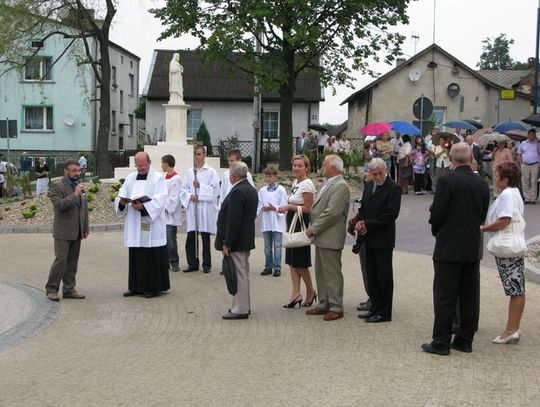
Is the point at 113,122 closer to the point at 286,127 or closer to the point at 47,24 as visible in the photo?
the point at 47,24

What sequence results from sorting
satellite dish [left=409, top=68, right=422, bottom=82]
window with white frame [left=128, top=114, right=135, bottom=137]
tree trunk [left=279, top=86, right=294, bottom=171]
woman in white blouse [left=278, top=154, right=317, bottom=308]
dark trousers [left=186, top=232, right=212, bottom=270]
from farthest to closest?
window with white frame [left=128, top=114, right=135, bottom=137] < satellite dish [left=409, top=68, right=422, bottom=82] < tree trunk [left=279, top=86, right=294, bottom=171] < dark trousers [left=186, top=232, right=212, bottom=270] < woman in white blouse [left=278, top=154, right=317, bottom=308]

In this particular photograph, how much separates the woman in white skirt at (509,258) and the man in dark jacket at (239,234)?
9.16 feet

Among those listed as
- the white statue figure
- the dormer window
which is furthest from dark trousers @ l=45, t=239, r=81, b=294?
the dormer window

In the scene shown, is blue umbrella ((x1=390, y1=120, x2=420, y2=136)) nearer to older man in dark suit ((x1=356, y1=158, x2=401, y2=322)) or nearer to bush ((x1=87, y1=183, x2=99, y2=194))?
bush ((x1=87, y1=183, x2=99, y2=194))

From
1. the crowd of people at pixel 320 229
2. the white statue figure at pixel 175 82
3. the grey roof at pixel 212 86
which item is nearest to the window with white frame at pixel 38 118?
the grey roof at pixel 212 86

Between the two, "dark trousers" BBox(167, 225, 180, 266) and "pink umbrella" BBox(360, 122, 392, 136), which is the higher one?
"pink umbrella" BBox(360, 122, 392, 136)

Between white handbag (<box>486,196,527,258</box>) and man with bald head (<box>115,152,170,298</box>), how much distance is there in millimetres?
4683

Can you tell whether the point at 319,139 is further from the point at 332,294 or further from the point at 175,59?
the point at 332,294

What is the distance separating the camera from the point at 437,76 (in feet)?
147

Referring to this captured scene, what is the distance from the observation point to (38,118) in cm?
4841

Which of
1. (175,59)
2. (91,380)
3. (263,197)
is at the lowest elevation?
(91,380)

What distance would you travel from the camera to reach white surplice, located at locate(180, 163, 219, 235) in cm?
1238

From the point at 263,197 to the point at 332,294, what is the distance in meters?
3.55

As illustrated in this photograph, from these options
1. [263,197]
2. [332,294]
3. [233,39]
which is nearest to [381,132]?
[233,39]
